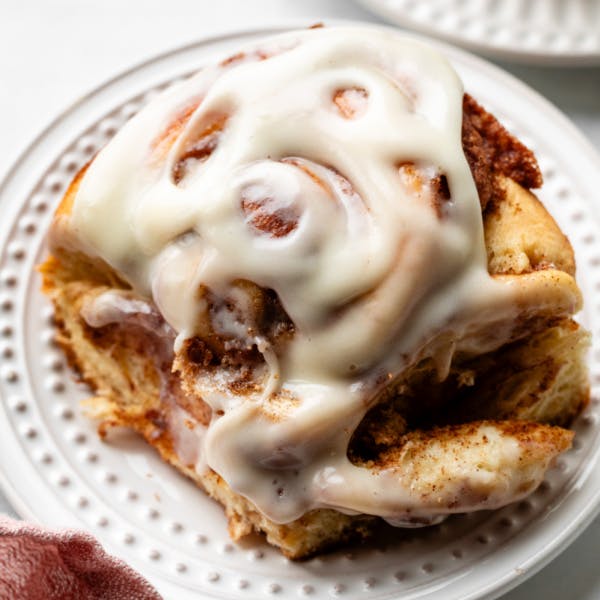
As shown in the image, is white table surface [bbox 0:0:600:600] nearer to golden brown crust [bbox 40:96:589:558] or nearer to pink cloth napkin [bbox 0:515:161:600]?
golden brown crust [bbox 40:96:589:558]

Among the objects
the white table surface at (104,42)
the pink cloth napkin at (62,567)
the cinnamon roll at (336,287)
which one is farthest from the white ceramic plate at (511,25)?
the pink cloth napkin at (62,567)

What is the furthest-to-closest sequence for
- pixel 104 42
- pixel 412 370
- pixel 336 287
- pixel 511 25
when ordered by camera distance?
pixel 104 42
pixel 511 25
pixel 412 370
pixel 336 287

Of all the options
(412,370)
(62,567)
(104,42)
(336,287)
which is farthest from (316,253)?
(104,42)

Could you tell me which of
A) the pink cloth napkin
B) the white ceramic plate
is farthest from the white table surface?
the pink cloth napkin

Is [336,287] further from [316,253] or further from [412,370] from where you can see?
[412,370]

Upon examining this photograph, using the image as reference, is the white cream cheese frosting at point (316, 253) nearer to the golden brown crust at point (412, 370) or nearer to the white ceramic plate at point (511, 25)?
the golden brown crust at point (412, 370)

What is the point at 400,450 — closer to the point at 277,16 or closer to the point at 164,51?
the point at 164,51

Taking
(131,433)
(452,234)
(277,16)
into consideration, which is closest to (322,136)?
(452,234)
